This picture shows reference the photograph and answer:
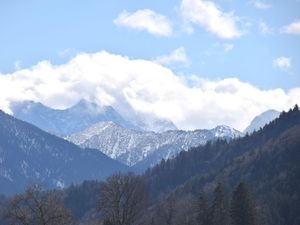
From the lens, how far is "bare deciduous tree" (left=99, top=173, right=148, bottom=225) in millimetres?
93938

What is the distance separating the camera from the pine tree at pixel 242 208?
103531mm

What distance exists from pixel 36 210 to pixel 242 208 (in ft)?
134

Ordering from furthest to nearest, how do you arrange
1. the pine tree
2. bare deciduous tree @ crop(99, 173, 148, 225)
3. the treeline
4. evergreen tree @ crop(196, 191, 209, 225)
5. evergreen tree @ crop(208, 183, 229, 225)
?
evergreen tree @ crop(208, 183, 229, 225) < evergreen tree @ crop(196, 191, 209, 225) < the pine tree < bare deciduous tree @ crop(99, 173, 148, 225) < the treeline

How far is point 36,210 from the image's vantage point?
78.8m

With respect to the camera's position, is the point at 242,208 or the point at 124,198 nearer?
the point at 124,198

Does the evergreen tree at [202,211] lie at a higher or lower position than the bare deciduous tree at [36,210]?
higher

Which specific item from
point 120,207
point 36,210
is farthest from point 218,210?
point 36,210

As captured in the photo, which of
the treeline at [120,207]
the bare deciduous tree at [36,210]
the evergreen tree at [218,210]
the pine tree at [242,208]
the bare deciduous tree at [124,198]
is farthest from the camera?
the evergreen tree at [218,210]

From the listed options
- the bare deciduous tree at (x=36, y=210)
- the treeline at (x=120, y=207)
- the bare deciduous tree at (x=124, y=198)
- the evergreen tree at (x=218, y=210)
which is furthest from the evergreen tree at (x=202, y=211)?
the bare deciduous tree at (x=36, y=210)

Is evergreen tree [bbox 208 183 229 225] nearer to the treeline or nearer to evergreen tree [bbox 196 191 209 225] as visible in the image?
the treeline

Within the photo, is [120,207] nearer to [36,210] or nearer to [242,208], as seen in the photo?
[242,208]

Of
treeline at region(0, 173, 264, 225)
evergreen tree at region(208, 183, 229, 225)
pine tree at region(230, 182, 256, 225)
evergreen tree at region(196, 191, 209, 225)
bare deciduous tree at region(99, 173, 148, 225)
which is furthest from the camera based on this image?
evergreen tree at region(208, 183, 229, 225)

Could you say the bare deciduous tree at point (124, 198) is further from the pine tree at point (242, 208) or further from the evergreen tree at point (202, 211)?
the pine tree at point (242, 208)

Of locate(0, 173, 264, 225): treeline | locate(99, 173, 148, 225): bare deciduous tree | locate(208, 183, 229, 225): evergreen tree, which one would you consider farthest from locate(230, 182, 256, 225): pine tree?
locate(99, 173, 148, 225): bare deciduous tree
